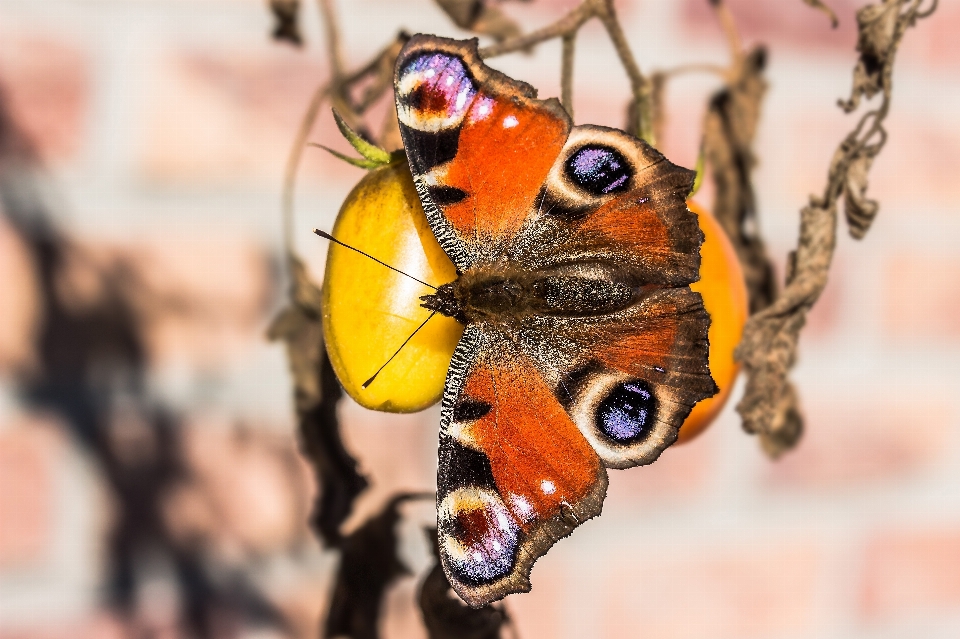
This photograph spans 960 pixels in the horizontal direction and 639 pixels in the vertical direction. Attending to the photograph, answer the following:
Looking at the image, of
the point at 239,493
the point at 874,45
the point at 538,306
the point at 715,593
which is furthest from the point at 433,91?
the point at 715,593

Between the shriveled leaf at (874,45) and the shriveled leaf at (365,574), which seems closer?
the shriveled leaf at (874,45)

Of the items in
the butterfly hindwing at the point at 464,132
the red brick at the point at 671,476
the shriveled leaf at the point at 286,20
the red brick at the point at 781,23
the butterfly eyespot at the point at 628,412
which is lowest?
the red brick at the point at 671,476

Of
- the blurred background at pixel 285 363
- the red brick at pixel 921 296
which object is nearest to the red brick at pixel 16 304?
the blurred background at pixel 285 363

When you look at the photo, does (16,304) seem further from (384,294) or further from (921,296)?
(921,296)

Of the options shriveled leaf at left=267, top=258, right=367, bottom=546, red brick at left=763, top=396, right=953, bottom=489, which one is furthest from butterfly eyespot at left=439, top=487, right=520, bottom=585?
red brick at left=763, top=396, right=953, bottom=489

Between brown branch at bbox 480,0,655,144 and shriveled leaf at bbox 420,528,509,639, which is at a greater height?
brown branch at bbox 480,0,655,144

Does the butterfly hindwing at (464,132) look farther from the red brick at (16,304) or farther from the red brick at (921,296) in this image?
the red brick at (921,296)

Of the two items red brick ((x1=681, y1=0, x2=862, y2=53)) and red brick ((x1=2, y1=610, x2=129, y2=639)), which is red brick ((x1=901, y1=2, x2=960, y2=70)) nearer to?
red brick ((x1=681, y1=0, x2=862, y2=53))
